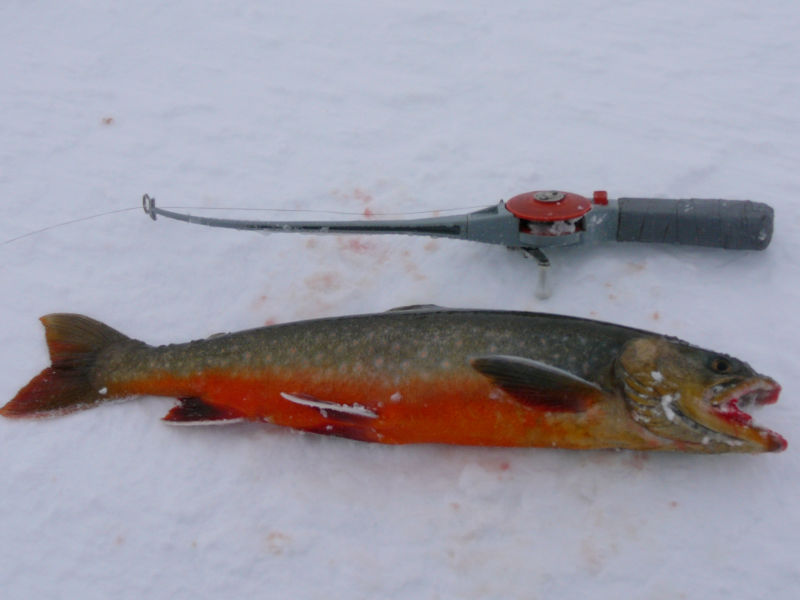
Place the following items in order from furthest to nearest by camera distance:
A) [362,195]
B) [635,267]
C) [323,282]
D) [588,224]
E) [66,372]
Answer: [362,195]
[323,282]
[635,267]
[588,224]
[66,372]

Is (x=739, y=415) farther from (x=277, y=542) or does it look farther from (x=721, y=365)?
(x=277, y=542)

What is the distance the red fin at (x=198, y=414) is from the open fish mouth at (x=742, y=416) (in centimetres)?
201

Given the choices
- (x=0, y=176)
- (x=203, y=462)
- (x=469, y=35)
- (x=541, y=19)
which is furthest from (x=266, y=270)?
(x=541, y=19)

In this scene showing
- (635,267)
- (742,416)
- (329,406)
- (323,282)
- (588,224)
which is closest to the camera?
(742,416)

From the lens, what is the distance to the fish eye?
292cm

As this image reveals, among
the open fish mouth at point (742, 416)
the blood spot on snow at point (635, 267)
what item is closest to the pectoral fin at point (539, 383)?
the open fish mouth at point (742, 416)

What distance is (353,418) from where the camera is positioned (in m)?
3.19

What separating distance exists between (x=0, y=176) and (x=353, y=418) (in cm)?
336

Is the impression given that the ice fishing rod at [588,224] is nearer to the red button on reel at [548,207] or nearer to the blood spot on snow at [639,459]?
the red button on reel at [548,207]

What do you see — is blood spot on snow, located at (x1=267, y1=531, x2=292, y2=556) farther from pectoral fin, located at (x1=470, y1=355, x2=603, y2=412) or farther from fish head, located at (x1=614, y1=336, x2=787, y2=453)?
fish head, located at (x1=614, y1=336, x2=787, y2=453)

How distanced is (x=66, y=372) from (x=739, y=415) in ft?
9.92

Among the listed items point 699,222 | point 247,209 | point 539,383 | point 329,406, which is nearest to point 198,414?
point 329,406

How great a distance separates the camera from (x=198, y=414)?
11.0 ft

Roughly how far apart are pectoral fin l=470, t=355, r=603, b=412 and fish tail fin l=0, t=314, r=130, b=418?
1878mm
